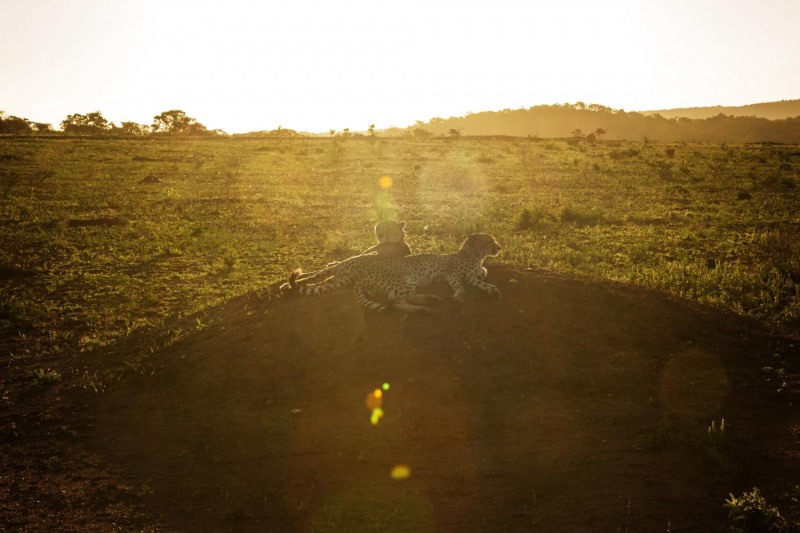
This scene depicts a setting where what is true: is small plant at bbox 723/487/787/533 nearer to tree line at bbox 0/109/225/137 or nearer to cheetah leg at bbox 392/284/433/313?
cheetah leg at bbox 392/284/433/313

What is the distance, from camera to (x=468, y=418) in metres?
6.14

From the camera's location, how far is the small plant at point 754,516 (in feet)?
14.1

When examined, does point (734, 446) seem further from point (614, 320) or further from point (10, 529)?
point (10, 529)

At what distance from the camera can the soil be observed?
4.99 metres

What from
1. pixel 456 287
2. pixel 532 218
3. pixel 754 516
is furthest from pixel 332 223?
pixel 754 516

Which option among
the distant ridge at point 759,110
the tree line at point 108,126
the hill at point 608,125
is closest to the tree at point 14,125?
the tree line at point 108,126

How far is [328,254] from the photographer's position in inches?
560

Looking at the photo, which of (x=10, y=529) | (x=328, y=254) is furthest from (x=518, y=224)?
(x=10, y=529)

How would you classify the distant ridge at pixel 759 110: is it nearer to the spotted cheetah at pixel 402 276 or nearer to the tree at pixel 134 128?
the tree at pixel 134 128

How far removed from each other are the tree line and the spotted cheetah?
4343 cm

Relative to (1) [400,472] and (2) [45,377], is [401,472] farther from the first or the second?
(2) [45,377]

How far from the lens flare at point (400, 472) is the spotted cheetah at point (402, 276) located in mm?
3071

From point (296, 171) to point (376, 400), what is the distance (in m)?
22.8

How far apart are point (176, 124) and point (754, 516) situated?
189ft
